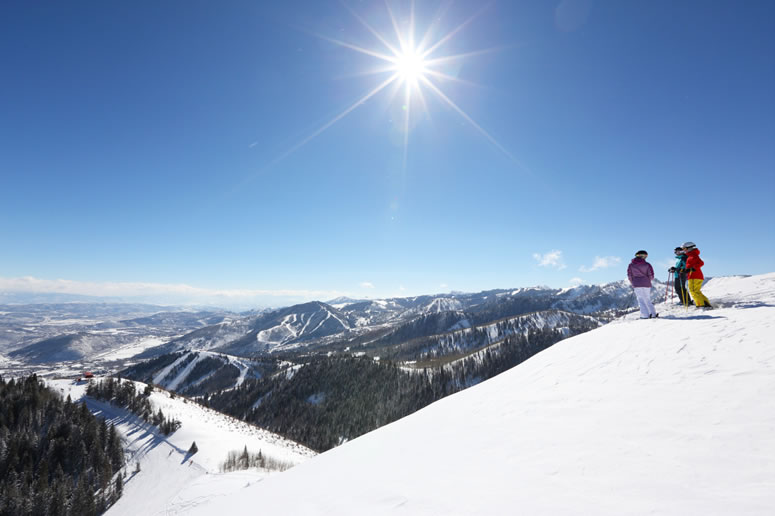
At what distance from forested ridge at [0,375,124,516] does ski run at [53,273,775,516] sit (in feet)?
159

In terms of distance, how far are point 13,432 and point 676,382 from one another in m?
82.2

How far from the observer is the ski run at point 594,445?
3.94 m

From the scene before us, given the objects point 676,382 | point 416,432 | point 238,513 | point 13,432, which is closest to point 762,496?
point 676,382

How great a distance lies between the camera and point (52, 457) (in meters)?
44.8

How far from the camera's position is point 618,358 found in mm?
10344

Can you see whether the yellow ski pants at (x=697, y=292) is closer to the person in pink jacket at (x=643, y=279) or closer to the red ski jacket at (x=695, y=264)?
the red ski jacket at (x=695, y=264)

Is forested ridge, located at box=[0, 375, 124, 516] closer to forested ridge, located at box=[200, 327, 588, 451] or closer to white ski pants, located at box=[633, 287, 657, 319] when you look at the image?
forested ridge, located at box=[200, 327, 588, 451]

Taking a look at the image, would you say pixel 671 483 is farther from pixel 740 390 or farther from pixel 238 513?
pixel 238 513

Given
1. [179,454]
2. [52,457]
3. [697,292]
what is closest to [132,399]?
[52,457]

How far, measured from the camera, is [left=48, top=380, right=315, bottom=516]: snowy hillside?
1082 inches

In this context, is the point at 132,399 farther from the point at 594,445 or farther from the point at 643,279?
the point at 643,279

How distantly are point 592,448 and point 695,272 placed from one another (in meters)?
16.6

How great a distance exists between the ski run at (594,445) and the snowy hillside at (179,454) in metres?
20.4

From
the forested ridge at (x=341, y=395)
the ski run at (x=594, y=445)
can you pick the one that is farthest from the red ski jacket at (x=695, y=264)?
the forested ridge at (x=341, y=395)
